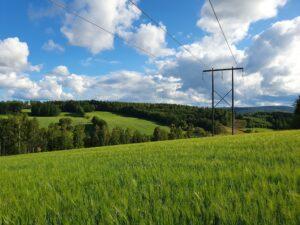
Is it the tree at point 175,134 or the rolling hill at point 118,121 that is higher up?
the rolling hill at point 118,121

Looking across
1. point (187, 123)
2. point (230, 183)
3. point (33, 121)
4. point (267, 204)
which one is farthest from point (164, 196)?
point (187, 123)

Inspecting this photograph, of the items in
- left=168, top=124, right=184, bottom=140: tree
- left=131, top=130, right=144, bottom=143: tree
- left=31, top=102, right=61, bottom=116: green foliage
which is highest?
left=31, top=102, right=61, bottom=116: green foliage

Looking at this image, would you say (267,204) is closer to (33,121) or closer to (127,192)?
(127,192)

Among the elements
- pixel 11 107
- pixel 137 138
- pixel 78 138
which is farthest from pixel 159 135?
pixel 11 107

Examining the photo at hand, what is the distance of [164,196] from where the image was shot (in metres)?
3.91

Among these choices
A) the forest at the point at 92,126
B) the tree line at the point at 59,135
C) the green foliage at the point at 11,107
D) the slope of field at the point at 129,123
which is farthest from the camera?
the green foliage at the point at 11,107

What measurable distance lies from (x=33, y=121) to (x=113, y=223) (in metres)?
114

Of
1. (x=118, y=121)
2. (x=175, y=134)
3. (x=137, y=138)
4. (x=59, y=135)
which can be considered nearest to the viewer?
(x=59, y=135)

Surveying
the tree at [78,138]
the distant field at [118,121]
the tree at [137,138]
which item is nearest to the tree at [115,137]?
the tree at [137,138]

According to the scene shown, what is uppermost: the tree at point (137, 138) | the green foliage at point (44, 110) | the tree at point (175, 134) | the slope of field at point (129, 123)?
the green foliage at point (44, 110)

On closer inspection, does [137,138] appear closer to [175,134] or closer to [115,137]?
[115,137]

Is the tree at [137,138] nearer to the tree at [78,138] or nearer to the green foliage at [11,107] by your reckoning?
the tree at [78,138]

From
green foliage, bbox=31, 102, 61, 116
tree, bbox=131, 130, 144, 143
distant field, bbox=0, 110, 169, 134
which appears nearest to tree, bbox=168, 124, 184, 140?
tree, bbox=131, 130, 144, 143

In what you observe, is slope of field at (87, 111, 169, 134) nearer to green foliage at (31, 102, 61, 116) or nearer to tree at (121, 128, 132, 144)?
tree at (121, 128, 132, 144)
